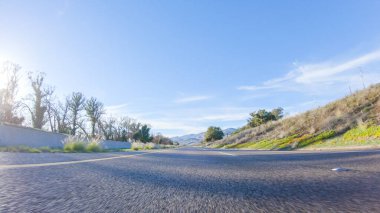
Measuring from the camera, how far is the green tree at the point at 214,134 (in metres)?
127

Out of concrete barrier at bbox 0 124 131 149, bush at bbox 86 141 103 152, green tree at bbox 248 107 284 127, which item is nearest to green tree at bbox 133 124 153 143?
green tree at bbox 248 107 284 127

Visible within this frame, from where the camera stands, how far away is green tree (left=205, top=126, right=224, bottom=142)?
126938 mm

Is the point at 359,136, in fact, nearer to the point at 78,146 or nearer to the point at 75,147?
the point at 78,146

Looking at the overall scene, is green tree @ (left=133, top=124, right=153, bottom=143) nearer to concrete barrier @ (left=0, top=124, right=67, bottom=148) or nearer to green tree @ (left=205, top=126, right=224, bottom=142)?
green tree @ (left=205, top=126, right=224, bottom=142)

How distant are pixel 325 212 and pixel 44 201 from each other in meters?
1.29

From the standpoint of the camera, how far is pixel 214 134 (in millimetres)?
126938

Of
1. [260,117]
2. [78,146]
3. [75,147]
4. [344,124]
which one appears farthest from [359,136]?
[260,117]

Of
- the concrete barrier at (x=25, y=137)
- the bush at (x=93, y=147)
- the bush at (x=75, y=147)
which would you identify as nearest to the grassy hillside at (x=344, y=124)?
the bush at (x=93, y=147)

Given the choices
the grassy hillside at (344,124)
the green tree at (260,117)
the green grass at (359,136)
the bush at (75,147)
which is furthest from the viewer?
the green tree at (260,117)

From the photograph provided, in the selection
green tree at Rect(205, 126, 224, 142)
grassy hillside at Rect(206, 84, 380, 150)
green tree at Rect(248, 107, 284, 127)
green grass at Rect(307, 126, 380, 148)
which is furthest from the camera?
green tree at Rect(205, 126, 224, 142)

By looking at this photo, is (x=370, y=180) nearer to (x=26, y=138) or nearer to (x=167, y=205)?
(x=167, y=205)

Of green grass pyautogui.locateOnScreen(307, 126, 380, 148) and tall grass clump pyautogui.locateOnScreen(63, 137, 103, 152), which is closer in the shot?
tall grass clump pyautogui.locateOnScreen(63, 137, 103, 152)

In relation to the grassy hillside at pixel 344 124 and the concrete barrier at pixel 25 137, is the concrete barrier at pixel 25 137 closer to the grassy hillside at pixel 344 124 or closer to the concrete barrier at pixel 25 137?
the concrete barrier at pixel 25 137

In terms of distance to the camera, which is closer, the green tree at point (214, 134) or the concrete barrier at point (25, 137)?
the concrete barrier at point (25, 137)
